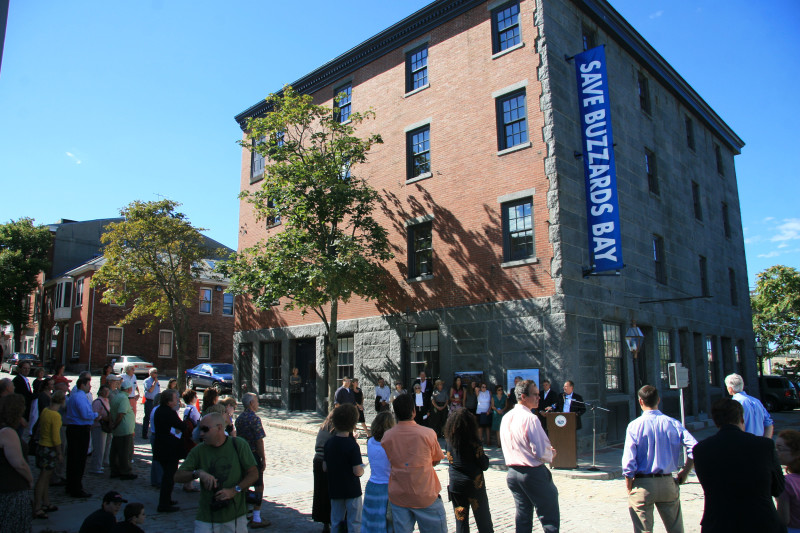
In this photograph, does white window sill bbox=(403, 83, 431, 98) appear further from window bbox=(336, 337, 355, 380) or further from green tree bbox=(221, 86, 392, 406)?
window bbox=(336, 337, 355, 380)

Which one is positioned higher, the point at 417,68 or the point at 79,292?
the point at 417,68

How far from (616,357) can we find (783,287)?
32.7 meters

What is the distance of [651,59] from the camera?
2139cm

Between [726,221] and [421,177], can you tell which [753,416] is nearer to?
[421,177]

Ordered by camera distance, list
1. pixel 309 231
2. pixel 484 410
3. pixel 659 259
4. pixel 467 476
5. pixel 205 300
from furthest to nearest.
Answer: pixel 205 300 < pixel 659 259 < pixel 309 231 < pixel 484 410 < pixel 467 476

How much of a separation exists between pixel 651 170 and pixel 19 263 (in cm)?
4619

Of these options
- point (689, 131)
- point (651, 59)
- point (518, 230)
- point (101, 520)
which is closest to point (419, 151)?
point (518, 230)

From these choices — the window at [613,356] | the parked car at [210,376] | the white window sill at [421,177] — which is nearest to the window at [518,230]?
the white window sill at [421,177]

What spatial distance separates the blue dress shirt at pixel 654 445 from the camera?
214 inches

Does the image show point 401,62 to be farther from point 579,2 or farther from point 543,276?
point 543,276

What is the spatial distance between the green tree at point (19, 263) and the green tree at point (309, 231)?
118ft

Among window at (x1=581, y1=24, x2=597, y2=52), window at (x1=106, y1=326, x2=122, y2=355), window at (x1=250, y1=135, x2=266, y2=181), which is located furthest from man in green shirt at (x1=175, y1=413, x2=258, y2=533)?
window at (x1=106, y1=326, x2=122, y2=355)

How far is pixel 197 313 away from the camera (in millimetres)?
43312

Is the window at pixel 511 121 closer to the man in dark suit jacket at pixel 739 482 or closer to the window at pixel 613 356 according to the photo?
the window at pixel 613 356
